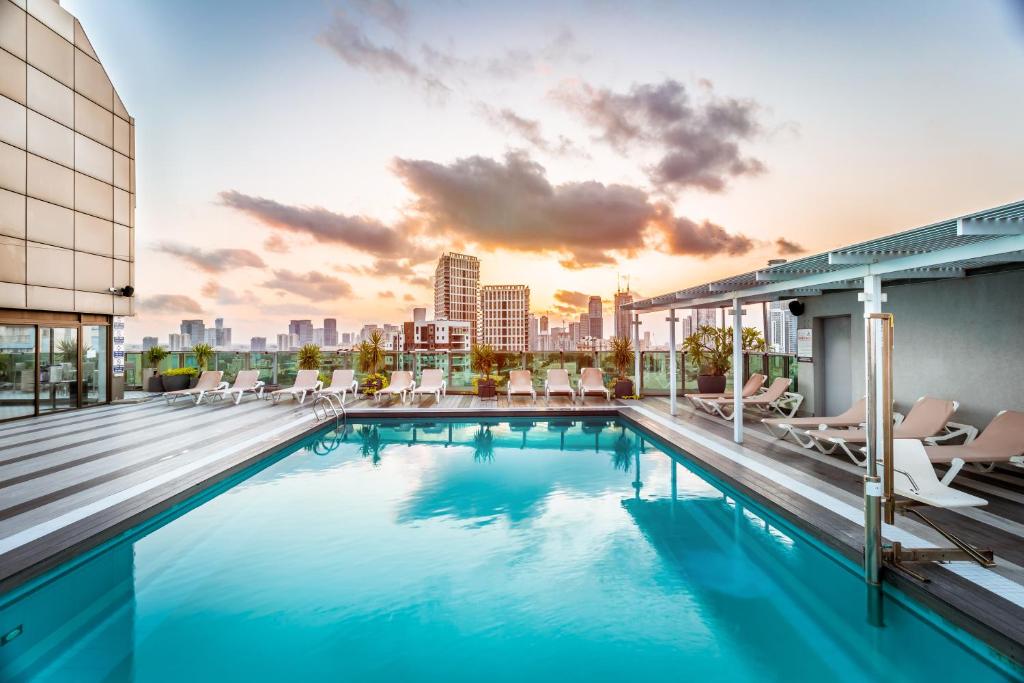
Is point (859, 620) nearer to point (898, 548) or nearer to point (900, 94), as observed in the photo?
point (898, 548)

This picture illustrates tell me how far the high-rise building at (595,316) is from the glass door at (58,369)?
9014 cm

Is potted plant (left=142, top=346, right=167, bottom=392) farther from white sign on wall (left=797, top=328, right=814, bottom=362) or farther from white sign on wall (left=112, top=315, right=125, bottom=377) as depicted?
white sign on wall (left=797, top=328, right=814, bottom=362)

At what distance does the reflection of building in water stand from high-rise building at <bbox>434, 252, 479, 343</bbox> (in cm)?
9856

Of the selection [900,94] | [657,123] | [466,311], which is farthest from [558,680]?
[466,311]

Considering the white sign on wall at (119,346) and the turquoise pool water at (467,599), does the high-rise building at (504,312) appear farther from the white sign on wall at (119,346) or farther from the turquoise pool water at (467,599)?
the turquoise pool water at (467,599)

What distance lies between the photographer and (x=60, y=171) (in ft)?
35.3

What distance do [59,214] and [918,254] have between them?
15.0 m

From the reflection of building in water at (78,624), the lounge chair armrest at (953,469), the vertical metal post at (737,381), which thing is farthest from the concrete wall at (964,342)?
the reflection of building in water at (78,624)

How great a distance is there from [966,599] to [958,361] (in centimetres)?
502

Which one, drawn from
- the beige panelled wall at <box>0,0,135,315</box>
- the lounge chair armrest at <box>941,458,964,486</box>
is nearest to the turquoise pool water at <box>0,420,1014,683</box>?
the lounge chair armrest at <box>941,458,964,486</box>

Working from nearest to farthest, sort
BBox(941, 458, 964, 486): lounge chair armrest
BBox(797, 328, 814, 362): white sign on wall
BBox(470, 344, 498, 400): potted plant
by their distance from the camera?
BBox(941, 458, 964, 486): lounge chair armrest, BBox(797, 328, 814, 362): white sign on wall, BBox(470, 344, 498, 400): potted plant

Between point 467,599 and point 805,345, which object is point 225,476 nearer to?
point 467,599

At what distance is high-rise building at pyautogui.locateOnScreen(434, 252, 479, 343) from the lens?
104 metres

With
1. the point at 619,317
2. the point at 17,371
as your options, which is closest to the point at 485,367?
the point at 17,371
